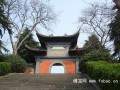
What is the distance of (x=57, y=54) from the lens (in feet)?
87.3

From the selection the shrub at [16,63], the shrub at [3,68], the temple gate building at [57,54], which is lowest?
the shrub at [3,68]

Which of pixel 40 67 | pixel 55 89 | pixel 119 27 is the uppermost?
pixel 119 27

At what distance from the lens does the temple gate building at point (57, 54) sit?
26125mm

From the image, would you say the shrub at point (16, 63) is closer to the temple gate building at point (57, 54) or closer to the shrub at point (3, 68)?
the shrub at point (3, 68)

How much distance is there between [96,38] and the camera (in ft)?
84.3

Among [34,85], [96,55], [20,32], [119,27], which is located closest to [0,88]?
[34,85]

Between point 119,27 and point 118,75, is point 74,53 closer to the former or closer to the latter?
point 119,27

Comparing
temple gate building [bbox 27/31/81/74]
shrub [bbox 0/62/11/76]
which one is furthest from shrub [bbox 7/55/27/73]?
temple gate building [bbox 27/31/81/74]

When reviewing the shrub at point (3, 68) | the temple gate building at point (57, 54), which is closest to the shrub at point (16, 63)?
the shrub at point (3, 68)

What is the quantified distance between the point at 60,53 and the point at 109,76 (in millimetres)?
18377

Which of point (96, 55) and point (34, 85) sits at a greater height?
point (96, 55)

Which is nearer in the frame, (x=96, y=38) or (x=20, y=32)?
(x=96, y=38)

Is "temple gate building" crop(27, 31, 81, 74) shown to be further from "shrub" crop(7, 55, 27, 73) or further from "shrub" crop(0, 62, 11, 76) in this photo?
"shrub" crop(0, 62, 11, 76)

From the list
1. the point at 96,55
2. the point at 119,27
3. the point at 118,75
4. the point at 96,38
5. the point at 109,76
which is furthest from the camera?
the point at 96,38
